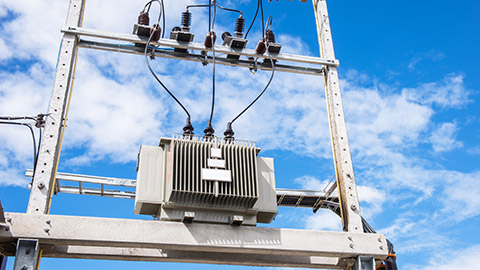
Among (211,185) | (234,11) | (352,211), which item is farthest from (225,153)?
(234,11)

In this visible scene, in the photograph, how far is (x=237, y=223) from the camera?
15.5 feet

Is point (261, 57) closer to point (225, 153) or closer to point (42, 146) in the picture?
point (225, 153)

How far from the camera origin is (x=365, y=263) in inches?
193

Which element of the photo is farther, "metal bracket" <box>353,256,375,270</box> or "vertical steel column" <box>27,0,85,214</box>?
"metal bracket" <box>353,256,375,270</box>

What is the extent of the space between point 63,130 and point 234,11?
2.46 metres

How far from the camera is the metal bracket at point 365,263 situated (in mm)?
4848

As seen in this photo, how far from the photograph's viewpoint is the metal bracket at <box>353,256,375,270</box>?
4848mm

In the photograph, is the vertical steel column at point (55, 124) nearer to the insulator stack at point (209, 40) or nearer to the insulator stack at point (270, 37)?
the insulator stack at point (209, 40)

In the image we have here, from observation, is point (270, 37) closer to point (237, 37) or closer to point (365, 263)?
point (237, 37)

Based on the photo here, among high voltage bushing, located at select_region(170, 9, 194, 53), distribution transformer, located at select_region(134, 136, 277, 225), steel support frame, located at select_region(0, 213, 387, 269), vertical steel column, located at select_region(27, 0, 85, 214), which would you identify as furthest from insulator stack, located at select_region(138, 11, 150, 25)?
steel support frame, located at select_region(0, 213, 387, 269)

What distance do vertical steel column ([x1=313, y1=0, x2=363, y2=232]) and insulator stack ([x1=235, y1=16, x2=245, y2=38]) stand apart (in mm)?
1079

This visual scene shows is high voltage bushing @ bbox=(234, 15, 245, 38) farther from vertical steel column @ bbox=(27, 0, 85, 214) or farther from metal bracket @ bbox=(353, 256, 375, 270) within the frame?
metal bracket @ bbox=(353, 256, 375, 270)

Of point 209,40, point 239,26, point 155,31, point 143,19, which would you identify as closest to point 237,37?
point 239,26

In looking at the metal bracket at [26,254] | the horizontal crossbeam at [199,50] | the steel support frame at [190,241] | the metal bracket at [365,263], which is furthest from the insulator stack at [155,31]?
the metal bracket at [365,263]
